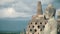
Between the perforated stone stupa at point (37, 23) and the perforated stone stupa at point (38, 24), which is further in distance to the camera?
the perforated stone stupa at point (37, 23)

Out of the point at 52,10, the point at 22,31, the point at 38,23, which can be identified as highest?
the point at 52,10

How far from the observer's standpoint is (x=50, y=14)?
2.98 metres

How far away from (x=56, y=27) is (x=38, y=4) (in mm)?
756

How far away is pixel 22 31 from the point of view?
3.91 m

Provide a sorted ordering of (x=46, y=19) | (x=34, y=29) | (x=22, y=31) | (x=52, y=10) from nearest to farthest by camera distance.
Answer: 1. (x=52, y=10)
2. (x=46, y=19)
3. (x=34, y=29)
4. (x=22, y=31)

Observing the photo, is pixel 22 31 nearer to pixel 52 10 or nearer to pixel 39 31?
pixel 39 31

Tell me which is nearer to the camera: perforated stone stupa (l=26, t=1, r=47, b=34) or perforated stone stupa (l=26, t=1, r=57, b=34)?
perforated stone stupa (l=26, t=1, r=57, b=34)

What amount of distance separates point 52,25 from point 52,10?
262 millimetres

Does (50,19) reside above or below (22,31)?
above

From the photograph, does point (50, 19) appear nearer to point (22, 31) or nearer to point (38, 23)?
point (38, 23)

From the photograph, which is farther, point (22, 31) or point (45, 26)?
point (22, 31)

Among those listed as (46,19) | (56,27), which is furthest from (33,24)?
(56,27)

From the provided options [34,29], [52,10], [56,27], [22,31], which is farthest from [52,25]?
[22,31]

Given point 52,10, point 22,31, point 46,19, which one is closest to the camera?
point 52,10
